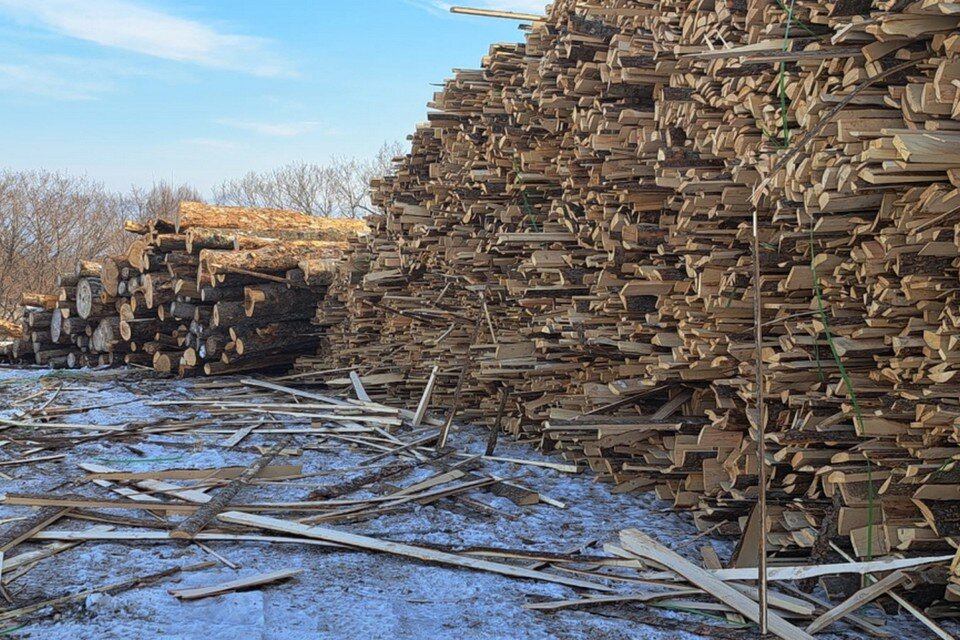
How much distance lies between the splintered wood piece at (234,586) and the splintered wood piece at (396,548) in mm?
440

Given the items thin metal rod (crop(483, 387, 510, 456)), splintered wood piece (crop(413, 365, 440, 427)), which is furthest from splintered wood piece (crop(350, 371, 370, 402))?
thin metal rod (crop(483, 387, 510, 456))

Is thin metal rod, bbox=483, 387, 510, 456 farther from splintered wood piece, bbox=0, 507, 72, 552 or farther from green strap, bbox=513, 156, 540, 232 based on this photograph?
splintered wood piece, bbox=0, 507, 72, 552

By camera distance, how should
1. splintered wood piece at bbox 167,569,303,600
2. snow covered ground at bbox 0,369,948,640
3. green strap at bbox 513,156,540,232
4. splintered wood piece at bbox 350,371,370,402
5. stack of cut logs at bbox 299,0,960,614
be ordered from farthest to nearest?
splintered wood piece at bbox 350,371,370,402
green strap at bbox 513,156,540,232
stack of cut logs at bbox 299,0,960,614
splintered wood piece at bbox 167,569,303,600
snow covered ground at bbox 0,369,948,640

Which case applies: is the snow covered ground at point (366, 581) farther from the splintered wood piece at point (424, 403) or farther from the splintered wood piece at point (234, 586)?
the splintered wood piece at point (424, 403)

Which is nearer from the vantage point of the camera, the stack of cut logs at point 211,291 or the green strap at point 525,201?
the green strap at point 525,201

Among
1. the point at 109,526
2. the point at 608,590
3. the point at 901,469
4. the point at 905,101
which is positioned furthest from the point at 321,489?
the point at 905,101

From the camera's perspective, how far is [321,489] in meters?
5.07

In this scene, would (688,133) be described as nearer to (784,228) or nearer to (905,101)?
(784,228)

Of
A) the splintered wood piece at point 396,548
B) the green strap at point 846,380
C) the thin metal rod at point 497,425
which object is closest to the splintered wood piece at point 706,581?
the splintered wood piece at point 396,548

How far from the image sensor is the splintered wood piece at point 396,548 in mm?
3697

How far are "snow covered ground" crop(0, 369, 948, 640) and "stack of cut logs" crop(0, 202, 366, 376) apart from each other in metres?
4.14

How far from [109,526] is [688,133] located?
364 centimetres

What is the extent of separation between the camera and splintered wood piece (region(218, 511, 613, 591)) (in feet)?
12.1

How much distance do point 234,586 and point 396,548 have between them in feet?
2.60
